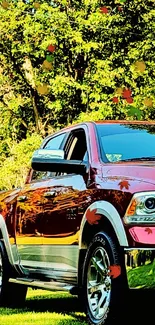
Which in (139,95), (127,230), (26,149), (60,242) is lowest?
(26,149)

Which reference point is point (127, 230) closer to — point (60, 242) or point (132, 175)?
point (132, 175)

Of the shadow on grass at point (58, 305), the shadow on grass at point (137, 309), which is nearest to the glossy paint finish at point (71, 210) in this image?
the shadow on grass at point (137, 309)

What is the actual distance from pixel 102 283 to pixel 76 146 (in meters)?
1.77

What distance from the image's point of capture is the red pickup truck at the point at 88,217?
6078 mm

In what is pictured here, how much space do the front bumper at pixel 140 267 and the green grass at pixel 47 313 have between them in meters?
1.39

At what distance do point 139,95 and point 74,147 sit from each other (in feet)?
66.0

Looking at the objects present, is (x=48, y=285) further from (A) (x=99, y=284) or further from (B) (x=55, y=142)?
(B) (x=55, y=142)

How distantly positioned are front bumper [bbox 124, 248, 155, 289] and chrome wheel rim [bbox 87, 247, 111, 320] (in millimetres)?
383

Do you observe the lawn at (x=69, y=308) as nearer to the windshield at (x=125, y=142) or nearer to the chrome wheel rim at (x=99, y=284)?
the chrome wheel rim at (x=99, y=284)

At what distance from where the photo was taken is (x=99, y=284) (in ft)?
21.6

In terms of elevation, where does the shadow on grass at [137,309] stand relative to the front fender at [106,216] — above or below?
below

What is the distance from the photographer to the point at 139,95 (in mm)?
27859

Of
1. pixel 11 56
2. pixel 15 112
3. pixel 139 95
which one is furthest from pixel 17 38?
pixel 139 95

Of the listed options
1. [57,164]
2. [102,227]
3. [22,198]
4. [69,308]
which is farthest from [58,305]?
[102,227]
